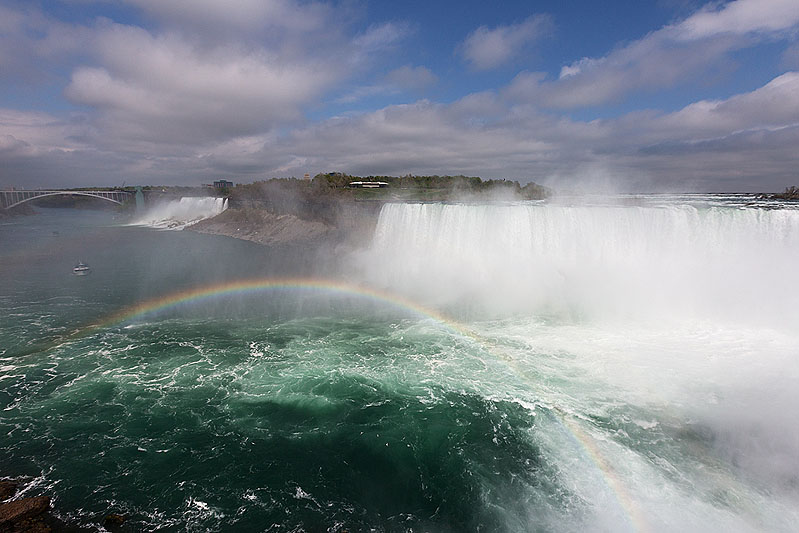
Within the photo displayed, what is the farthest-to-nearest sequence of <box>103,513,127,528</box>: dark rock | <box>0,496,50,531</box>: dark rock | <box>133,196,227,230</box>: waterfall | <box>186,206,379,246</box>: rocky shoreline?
<box>133,196,227,230</box>: waterfall
<box>186,206,379,246</box>: rocky shoreline
<box>103,513,127,528</box>: dark rock
<box>0,496,50,531</box>: dark rock

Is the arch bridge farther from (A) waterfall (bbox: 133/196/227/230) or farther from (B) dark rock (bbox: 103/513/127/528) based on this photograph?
(B) dark rock (bbox: 103/513/127/528)

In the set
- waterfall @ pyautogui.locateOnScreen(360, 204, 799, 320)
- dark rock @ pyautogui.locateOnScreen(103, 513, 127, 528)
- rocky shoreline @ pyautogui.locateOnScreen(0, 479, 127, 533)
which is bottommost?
dark rock @ pyautogui.locateOnScreen(103, 513, 127, 528)

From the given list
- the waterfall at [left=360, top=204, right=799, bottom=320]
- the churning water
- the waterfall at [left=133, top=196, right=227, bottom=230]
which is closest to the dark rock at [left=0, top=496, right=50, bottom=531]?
the churning water

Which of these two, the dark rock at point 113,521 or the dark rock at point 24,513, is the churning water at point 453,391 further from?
the dark rock at point 113,521

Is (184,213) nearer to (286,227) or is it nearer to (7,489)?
(286,227)

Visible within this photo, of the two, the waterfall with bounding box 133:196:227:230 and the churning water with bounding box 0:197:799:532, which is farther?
the waterfall with bounding box 133:196:227:230

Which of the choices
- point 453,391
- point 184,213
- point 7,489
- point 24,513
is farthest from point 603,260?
point 184,213

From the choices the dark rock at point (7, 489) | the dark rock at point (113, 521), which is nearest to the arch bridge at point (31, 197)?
the dark rock at point (7, 489)

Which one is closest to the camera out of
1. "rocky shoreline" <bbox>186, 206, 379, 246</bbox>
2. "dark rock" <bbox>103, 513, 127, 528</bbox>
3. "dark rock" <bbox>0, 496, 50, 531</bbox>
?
"dark rock" <bbox>0, 496, 50, 531</bbox>

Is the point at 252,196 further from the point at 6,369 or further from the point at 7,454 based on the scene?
the point at 7,454
